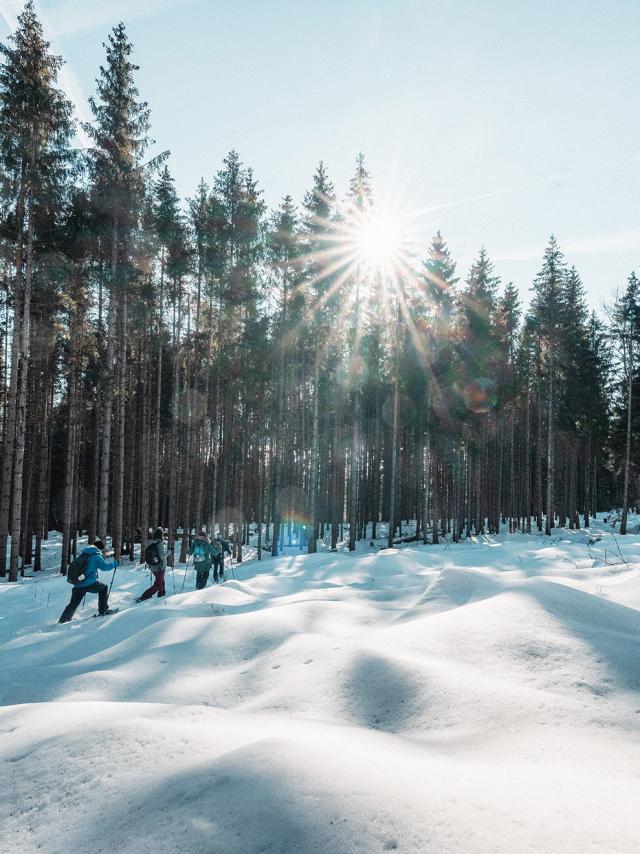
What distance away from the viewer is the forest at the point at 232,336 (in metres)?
14.6

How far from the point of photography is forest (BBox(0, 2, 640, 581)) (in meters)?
14.6

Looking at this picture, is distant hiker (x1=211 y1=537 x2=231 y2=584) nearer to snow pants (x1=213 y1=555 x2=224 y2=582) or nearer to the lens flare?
snow pants (x1=213 y1=555 x2=224 y2=582)

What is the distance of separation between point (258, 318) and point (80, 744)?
20.7 metres

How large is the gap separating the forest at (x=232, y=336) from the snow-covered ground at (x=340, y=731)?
1087 cm

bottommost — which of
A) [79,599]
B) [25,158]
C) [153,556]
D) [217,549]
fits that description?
[79,599]

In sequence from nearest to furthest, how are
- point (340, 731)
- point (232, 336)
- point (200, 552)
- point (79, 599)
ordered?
point (340, 731), point (79, 599), point (200, 552), point (232, 336)

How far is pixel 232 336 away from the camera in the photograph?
22375mm

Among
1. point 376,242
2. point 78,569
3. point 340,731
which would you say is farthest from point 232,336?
point 340,731

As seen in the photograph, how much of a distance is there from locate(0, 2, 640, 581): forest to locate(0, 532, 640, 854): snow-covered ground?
35.6 feet

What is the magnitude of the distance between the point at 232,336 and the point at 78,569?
15.4 m

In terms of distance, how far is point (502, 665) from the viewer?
3939mm

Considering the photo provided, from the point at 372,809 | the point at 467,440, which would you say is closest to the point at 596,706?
the point at 372,809

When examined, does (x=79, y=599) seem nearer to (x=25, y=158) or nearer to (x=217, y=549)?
(x=217, y=549)

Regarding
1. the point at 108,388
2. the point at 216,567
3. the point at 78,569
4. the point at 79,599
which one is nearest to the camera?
the point at 78,569
